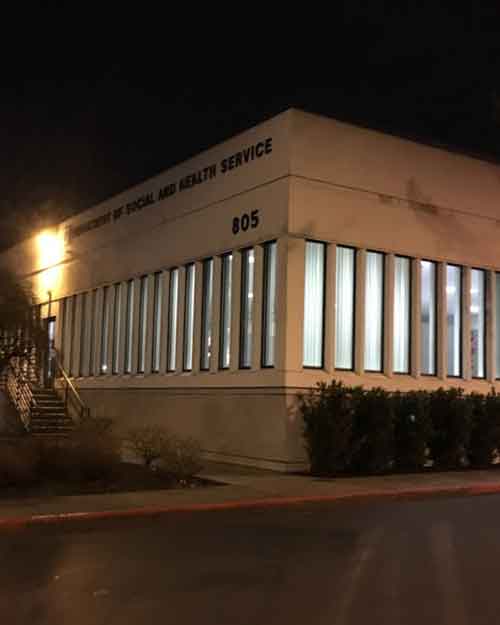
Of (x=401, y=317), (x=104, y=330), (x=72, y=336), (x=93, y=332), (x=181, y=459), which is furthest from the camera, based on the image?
(x=72, y=336)

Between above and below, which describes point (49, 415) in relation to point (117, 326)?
below

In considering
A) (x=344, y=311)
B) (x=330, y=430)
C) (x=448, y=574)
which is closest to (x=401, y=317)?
(x=344, y=311)

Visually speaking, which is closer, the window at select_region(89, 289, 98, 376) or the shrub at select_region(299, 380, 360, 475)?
the shrub at select_region(299, 380, 360, 475)

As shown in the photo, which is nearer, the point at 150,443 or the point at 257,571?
the point at 257,571

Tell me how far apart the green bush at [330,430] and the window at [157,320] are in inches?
291

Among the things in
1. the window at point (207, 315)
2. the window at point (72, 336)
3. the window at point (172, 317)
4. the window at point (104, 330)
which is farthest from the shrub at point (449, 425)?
the window at point (72, 336)

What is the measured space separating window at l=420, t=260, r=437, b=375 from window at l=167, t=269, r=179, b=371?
6881mm

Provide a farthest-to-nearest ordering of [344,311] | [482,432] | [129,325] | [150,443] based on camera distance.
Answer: [129,325]
[482,432]
[344,311]
[150,443]

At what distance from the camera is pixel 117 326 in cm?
2706

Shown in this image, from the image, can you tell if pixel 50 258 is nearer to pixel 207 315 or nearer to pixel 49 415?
pixel 49 415

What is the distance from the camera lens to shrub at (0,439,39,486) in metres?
14.4

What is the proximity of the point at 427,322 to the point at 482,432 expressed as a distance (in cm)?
316

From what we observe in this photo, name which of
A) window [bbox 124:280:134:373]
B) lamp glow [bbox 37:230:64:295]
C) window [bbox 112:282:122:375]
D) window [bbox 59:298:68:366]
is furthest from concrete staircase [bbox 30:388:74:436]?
lamp glow [bbox 37:230:64:295]

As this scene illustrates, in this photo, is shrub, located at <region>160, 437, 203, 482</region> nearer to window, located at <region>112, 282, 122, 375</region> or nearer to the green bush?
the green bush
